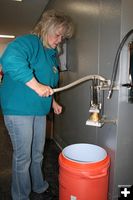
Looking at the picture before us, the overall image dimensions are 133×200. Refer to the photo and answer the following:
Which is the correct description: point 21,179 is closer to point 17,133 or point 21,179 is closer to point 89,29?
point 17,133

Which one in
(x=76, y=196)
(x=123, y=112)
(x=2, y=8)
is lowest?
(x=76, y=196)

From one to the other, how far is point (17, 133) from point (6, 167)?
37.8 inches

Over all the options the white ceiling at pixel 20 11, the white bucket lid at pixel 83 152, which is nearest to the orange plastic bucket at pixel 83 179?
the white bucket lid at pixel 83 152

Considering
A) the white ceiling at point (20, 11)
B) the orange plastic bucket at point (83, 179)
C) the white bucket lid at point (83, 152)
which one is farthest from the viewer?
the white ceiling at point (20, 11)

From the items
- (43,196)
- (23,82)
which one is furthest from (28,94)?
(43,196)

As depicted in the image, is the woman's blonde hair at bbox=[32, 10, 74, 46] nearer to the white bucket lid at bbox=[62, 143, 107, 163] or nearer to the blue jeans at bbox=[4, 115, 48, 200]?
the blue jeans at bbox=[4, 115, 48, 200]

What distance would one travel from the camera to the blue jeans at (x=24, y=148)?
1.41 meters

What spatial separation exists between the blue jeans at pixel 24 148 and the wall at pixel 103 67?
48cm

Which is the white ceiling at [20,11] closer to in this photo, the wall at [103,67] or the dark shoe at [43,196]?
the wall at [103,67]

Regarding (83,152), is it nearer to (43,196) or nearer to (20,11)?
(43,196)

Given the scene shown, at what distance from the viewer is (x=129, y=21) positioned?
4.20ft

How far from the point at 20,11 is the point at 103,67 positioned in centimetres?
306

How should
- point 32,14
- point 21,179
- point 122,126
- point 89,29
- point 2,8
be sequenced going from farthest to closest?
point 32,14 < point 2,8 < point 89,29 < point 21,179 < point 122,126

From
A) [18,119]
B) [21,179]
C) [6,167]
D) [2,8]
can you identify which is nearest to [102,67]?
[18,119]
